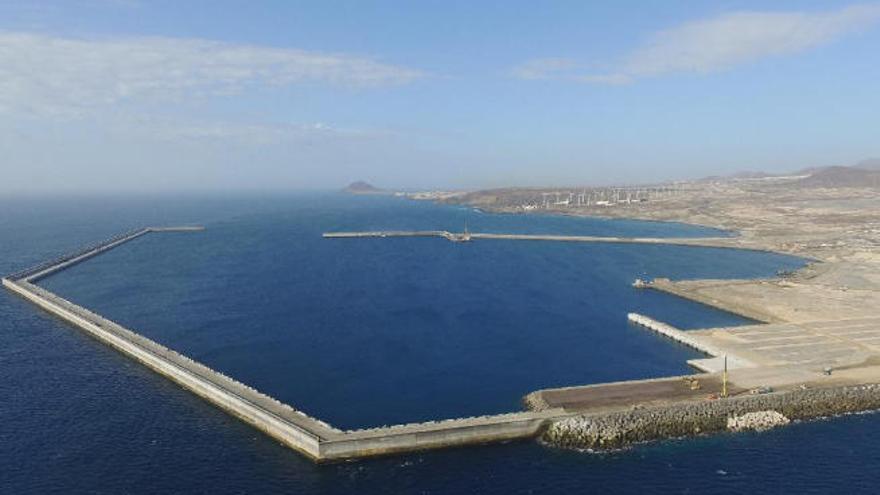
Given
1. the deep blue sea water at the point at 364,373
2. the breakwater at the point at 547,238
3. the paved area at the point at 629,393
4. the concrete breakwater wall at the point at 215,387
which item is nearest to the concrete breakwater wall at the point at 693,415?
the deep blue sea water at the point at 364,373

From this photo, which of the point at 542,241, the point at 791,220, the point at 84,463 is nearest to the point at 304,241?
the point at 542,241

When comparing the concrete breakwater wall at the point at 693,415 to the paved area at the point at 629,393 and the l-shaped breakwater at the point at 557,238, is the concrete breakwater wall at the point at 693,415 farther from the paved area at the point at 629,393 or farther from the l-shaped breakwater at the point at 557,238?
the l-shaped breakwater at the point at 557,238

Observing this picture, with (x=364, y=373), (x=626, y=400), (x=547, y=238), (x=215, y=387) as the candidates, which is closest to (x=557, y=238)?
(x=547, y=238)

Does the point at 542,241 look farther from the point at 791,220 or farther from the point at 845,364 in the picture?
the point at 845,364

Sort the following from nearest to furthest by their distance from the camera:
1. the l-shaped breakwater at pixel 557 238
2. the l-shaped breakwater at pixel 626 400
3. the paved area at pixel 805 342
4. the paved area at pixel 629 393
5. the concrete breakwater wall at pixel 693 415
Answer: the l-shaped breakwater at pixel 626 400, the concrete breakwater wall at pixel 693 415, the paved area at pixel 629 393, the paved area at pixel 805 342, the l-shaped breakwater at pixel 557 238

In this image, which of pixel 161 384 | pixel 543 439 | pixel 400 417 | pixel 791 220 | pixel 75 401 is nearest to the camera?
pixel 543 439

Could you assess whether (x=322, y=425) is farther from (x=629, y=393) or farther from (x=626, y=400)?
(x=629, y=393)

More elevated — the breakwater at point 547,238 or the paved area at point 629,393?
the breakwater at point 547,238

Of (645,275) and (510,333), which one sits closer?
(510,333)
